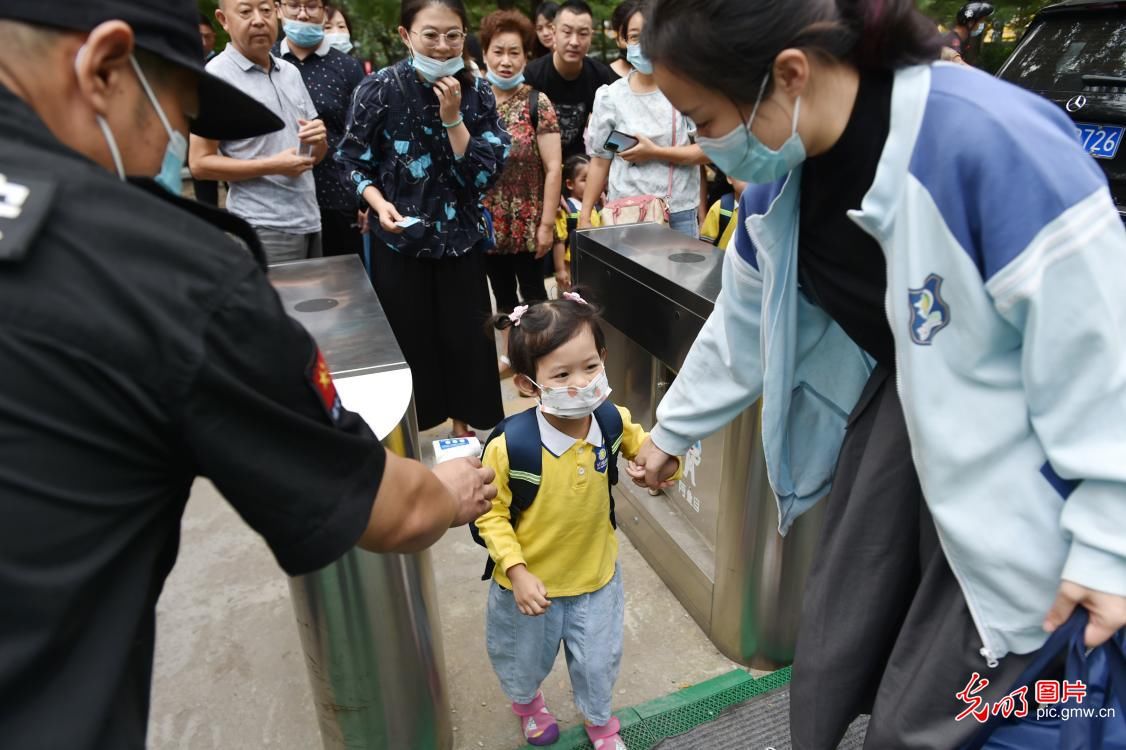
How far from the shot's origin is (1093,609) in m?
1.08

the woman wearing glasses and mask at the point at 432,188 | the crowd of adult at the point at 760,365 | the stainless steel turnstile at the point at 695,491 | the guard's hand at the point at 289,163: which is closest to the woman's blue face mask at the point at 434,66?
the woman wearing glasses and mask at the point at 432,188

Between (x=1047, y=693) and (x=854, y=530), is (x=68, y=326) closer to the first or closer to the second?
(x=854, y=530)

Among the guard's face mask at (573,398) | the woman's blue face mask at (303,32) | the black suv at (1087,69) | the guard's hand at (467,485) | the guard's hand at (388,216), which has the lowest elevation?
the guard's hand at (388,216)

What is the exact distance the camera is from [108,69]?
2.81ft

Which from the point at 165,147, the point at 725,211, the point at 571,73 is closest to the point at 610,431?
the point at 165,147

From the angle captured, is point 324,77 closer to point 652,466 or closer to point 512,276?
point 512,276

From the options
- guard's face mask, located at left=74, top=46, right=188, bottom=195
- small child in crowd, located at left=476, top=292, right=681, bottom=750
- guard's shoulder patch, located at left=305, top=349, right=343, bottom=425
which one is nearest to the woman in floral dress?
small child in crowd, located at left=476, top=292, right=681, bottom=750

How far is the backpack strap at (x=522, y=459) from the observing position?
1859 millimetres

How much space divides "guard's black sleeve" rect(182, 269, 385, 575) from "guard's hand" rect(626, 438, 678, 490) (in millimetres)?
903

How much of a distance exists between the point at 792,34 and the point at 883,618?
0.95 meters

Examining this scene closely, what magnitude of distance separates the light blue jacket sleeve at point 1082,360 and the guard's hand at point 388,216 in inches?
87.8

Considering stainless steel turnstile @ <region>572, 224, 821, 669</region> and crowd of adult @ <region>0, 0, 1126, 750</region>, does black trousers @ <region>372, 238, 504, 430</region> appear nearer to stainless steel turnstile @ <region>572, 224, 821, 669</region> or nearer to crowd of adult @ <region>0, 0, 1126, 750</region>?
stainless steel turnstile @ <region>572, 224, 821, 669</region>

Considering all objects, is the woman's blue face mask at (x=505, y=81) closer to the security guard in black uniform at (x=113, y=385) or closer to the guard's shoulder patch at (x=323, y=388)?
the security guard in black uniform at (x=113, y=385)

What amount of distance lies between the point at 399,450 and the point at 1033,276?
1224 mm
